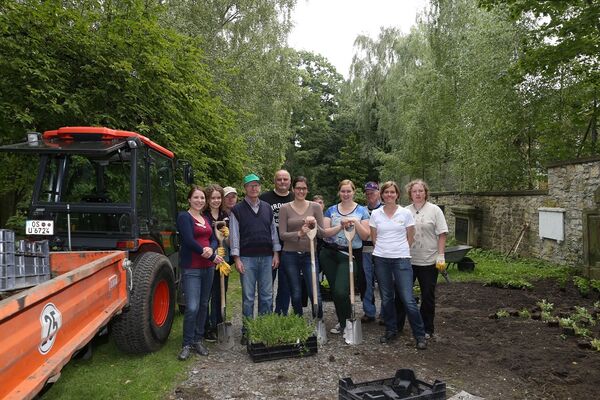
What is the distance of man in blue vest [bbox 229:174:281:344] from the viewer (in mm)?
5078

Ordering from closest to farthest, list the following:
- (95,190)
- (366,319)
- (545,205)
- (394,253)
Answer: (394,253) < (95,190) < (366,319) < (545,205)

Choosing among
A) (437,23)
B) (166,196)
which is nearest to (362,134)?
(437,23)

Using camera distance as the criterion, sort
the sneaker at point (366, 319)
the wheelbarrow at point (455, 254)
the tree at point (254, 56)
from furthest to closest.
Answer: the tree at point (254, 56), the wheelbarrow at point (455, 254), the sneaker at point (366, 319)

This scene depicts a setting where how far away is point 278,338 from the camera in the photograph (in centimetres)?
473

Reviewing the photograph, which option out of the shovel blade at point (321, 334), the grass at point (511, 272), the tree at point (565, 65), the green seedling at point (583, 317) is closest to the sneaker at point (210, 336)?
the shovel blade at point (321, 334)

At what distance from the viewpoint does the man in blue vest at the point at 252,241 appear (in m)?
5.08

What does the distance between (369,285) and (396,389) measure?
9.07 ft

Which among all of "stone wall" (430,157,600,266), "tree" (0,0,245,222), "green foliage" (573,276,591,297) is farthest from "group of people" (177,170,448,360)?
"stone wall" (430,157,600,266)

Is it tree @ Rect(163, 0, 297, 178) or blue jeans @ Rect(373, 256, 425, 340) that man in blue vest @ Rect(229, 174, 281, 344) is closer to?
blue jeans @ Rect(373, 256, 425, 340)

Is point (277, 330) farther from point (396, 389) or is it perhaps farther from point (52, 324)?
point (52, 324)

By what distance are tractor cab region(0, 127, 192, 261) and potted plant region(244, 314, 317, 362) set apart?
1509 mm

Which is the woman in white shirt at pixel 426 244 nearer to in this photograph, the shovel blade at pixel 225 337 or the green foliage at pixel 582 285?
the shovel blade at pixel 225 337

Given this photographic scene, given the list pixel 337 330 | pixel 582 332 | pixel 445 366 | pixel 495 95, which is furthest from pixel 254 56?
pixel 445 366

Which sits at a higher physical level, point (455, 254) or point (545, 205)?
point (545, 205)
